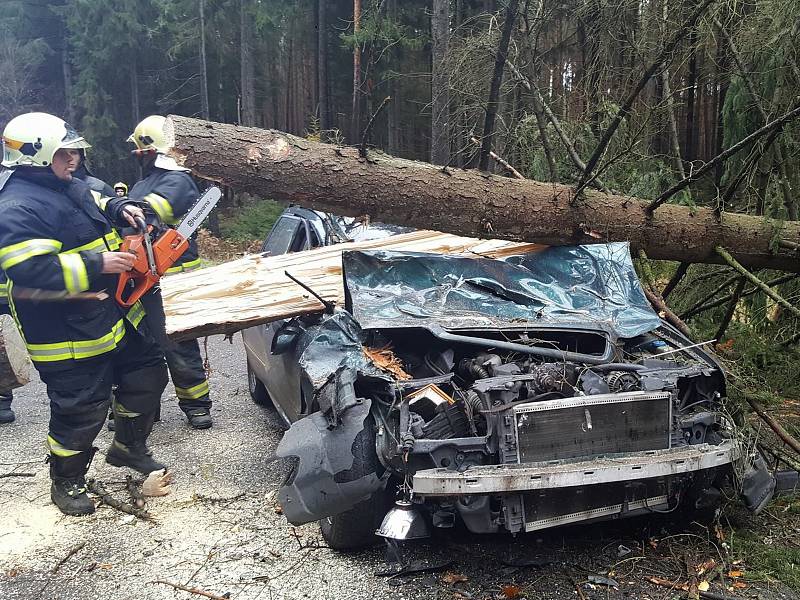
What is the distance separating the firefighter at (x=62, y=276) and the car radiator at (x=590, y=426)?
2.52 m

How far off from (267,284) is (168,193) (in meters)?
1.08

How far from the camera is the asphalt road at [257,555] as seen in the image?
9.93 feet

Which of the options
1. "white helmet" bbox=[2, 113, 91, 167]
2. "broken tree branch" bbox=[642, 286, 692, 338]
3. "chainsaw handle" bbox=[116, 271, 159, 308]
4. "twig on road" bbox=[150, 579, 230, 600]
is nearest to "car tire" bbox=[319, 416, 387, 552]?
"twig on road" bbox=[150, 579, 230, 600]

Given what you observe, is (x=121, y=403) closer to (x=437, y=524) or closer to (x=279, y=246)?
(x=279, y=246)

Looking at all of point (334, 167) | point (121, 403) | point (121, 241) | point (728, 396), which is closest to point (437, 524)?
point (728, 396)

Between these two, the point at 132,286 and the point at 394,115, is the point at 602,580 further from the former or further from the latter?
the point at 394,115

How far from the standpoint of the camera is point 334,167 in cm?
389

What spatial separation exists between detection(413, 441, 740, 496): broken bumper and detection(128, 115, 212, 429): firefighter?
9.74 ft

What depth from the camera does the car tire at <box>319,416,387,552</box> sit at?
2.97m

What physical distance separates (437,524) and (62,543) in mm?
2120

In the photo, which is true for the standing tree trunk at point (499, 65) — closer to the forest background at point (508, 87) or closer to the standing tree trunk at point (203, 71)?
the forest background at point (508, 87)

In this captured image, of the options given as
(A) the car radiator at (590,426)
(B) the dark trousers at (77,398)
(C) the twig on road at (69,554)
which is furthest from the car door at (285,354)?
(A) the car radiator at (590,426)

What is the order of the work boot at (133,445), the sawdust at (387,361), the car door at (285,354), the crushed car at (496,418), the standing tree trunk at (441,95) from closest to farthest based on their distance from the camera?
the crushed car at (496,418), the sawdust at (387,361), the car door at (285,354), the work boot at (133,445), the standing tree trunk at (441,95)

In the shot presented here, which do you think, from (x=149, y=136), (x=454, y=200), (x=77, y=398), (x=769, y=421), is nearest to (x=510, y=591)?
(x=769, y=421)
